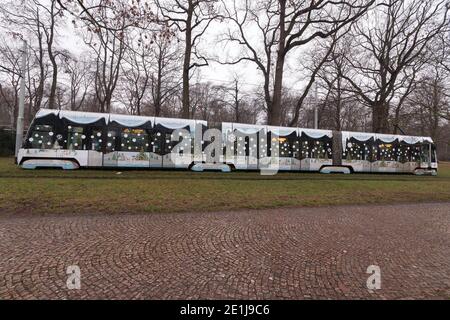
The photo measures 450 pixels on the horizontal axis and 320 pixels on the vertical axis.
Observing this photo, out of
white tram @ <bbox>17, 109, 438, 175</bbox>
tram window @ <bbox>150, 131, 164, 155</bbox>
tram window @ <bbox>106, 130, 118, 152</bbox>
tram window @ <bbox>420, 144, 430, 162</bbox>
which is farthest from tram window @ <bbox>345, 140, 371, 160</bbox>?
tram window @ <bbox>106, 130, 118, 152</bbox>

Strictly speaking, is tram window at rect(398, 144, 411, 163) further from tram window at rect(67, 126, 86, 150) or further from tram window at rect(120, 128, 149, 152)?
tram window at rect(67, 126, 86, 150)

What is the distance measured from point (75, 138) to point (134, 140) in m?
3.03

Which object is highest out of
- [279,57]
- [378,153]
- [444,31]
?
[444,31]

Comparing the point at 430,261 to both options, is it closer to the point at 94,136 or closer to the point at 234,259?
the point at 234,259

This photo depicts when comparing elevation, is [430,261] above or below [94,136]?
below

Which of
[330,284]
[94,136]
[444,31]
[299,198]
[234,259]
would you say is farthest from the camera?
[444,31]

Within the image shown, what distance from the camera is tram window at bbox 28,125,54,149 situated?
13.0 meters

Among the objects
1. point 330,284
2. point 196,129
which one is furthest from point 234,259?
point 196,129

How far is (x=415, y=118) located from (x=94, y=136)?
69.1ft

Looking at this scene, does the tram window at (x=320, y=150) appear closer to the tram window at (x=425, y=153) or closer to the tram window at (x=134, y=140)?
the tram window at (x=425, y=153)

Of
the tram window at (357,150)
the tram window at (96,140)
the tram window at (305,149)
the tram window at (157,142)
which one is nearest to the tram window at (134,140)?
the tram window at (157,142)

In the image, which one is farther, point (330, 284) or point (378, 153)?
point (378, 153)

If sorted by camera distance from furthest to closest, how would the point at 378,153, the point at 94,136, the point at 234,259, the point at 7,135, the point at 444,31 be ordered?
the point at 7,135 → the point at 378,153 → the point at 444,31 → the point at 94,136 → the point at 234,259

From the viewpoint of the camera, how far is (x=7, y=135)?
22922 mm
